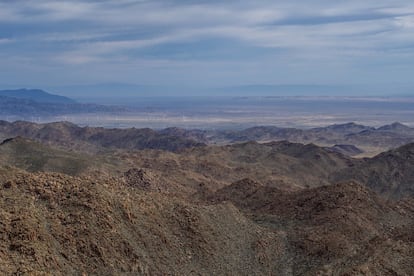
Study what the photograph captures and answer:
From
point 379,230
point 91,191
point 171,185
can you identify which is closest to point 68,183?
point 91,191

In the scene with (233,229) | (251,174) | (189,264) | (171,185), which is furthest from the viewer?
(251,174)

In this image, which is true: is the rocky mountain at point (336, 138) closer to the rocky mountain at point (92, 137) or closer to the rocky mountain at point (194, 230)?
the rocky mountain at point (92, 137)

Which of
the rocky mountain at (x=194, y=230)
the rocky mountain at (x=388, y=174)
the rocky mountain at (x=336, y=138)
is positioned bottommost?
the rocky mountain at (x=336, y=138)

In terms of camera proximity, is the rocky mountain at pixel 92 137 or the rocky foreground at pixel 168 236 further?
the rocky mountain at pixel 92 137

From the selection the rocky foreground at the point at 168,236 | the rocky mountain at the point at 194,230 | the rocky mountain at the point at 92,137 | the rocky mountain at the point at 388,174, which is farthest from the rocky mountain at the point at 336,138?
the rocky foreground at the point at 168,236

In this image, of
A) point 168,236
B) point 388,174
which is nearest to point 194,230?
point 168,236

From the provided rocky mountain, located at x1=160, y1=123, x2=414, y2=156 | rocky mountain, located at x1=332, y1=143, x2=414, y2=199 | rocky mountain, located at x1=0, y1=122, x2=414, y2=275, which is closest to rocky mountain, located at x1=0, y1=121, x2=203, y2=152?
rocky mountain, located at x1=160, y1=123, x2=414, y2=156

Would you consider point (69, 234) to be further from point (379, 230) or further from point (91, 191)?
point (379, 230)

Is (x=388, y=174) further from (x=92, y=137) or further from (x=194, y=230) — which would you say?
(x=92, y=137)

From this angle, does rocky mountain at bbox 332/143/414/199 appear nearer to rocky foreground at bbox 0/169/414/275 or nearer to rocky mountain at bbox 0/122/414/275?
rocky mountain at bbox 0/122/414/275

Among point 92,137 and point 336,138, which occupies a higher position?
point 92,137

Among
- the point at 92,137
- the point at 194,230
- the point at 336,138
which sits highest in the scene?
the point at 194,230
